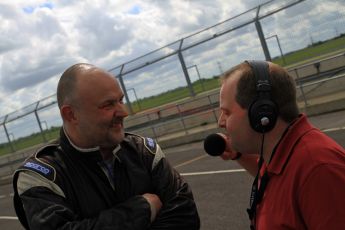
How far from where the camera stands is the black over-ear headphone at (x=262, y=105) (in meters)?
2.03

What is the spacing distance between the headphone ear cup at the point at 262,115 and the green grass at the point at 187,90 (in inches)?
427

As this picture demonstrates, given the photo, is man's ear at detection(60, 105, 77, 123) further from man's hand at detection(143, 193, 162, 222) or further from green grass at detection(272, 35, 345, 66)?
green grass at detection(272, 35, 345, 66)

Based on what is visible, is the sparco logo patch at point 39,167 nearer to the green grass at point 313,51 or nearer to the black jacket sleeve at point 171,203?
the black jacket sleeve at point 171,203

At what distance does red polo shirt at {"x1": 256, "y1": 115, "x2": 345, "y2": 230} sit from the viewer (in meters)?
1.78

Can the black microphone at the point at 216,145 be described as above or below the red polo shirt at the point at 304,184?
above

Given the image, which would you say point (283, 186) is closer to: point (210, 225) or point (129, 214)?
point (129, 214)

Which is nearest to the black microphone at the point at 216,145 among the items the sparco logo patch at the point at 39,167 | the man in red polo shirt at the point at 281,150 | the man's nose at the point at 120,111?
the man in red polo shirt at the point at 281,150

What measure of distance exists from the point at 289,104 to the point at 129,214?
3.25 feet

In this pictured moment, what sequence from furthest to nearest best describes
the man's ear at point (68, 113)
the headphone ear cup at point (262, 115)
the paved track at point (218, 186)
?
the paved track at point (218, 186) → the man's ear at point (68, 113) → the headphone ear cup at point (262, 115)

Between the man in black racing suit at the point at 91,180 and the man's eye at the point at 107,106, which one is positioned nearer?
the man in black racing suit at the point at 91,180

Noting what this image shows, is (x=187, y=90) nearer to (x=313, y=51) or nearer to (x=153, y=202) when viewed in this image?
(x=313, y=51)

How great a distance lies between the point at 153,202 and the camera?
263 cm

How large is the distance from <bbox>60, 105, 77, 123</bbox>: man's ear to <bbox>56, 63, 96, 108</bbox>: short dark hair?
3cm

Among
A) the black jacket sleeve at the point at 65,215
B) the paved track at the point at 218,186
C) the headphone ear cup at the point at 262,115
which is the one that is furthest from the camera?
the paved track at the point at 218,186
